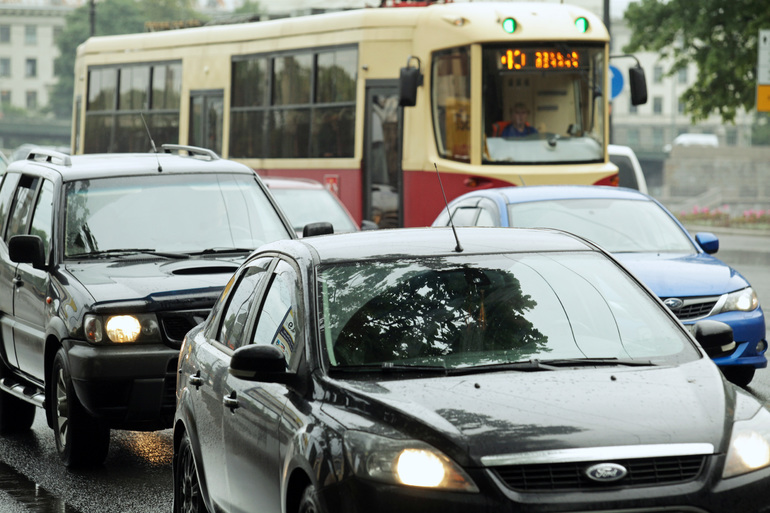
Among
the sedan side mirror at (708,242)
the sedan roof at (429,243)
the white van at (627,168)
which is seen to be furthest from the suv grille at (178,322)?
the white van at (627,168)

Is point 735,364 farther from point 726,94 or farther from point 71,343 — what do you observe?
point 726,94

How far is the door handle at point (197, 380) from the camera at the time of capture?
240 inches

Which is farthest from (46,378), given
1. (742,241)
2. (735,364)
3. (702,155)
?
(702,155)

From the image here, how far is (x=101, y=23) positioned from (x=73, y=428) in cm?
12947

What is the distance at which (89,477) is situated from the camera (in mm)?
8430

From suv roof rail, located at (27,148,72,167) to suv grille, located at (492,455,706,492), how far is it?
6.28 meters

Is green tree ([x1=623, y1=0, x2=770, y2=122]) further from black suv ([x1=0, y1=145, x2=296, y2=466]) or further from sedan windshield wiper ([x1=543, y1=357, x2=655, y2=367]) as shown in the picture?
sedan windshield wiper ([x1=543, y1=357, x2=655, y2=367])

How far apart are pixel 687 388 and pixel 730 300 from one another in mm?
5986

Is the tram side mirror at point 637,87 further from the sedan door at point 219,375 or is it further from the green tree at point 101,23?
the green tree at point 101,23

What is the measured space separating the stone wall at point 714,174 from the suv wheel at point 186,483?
182ft

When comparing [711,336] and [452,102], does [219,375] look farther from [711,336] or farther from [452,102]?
[452,102]

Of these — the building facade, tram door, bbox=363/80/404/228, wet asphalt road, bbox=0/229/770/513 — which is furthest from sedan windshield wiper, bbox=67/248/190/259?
the building facade

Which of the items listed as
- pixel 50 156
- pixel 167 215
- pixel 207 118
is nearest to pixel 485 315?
pixel 167 215

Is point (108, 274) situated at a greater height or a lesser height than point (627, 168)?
lesser
